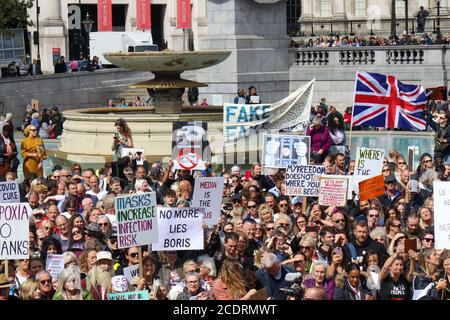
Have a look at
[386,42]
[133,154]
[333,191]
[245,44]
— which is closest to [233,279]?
[333,191]

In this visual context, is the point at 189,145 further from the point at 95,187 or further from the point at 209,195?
the point at 209,195

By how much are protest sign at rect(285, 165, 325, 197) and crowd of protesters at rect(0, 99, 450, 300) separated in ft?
0.50

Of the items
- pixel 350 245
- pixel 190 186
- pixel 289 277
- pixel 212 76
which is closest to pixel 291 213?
pixel 190 186

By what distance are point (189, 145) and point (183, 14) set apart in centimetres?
5357

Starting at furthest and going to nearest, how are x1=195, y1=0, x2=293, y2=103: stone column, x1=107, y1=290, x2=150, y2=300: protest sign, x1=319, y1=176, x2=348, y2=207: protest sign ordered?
x1=195, y1=0, x2=293, y2=103: stone column
x1=319, y1=176, x2=348, y2=207: protest sign
x1=107, y1=290, x2=150, y2=300: protest sign

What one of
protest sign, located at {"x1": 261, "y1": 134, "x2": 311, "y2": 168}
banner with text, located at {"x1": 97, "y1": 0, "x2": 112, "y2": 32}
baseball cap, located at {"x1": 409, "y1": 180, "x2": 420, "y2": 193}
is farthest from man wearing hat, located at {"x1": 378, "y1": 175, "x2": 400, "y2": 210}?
banner with text, located at {"x1": 97, "y1": 0, "x2": 112, "y2": 32}

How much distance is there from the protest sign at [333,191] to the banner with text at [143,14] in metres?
57.8

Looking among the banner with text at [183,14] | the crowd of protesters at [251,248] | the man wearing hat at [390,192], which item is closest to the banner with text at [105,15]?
the banner with text at [183,14]

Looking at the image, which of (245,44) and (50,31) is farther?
(50,31)

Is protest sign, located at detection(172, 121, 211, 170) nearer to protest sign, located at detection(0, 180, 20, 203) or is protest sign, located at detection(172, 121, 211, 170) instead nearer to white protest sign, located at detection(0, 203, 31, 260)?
protest sign, located at detection(0, 180, 20, 203)

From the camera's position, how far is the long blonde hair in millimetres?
13344

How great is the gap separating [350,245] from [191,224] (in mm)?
1594

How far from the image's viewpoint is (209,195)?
17.8 meters

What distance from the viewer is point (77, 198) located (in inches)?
758
